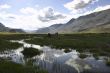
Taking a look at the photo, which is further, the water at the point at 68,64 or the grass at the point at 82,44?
the grass at the point at 82,44

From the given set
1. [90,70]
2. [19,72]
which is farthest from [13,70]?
[90,70]

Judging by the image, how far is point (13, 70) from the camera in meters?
19.4

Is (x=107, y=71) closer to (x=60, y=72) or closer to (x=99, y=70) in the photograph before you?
(x=99, y=70)

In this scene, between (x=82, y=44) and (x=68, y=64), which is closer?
(x=68, y=64)

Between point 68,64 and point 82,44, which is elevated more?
point 82,44

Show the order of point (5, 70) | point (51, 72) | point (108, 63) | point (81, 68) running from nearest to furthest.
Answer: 1. point (5, 70)
2. point (51, 72)
3. point (81, 68)
4. point (108, 63)

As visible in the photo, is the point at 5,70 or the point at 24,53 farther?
the point at 24,53

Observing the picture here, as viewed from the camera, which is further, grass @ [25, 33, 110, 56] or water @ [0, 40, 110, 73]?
grass @ [25, 33, 110, 56]

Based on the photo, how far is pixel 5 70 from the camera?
18.8 m

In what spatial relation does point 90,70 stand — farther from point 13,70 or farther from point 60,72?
point 13,70

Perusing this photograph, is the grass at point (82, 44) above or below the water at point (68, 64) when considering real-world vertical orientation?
above

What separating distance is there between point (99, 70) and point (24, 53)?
17.9 metres

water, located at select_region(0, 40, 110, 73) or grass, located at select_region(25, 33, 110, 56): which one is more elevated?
grass, located at select_region(25, 33, 110, 56)

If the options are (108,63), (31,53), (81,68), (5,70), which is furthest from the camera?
(31,53)
